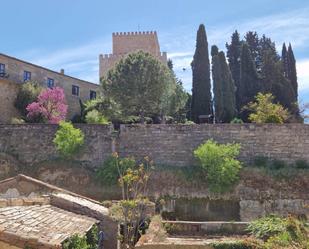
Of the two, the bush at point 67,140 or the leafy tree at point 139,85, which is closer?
the bush at point 67,140

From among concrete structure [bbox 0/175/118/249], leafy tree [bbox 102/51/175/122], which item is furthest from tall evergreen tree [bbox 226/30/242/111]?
concrete structure [bbox 0/175/118/249]

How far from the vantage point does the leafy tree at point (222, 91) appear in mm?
38344

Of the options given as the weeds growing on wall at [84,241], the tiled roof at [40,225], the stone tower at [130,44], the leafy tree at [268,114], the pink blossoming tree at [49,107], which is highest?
the stone tower at [130,44]

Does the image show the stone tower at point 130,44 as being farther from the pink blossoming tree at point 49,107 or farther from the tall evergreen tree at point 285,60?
the pink blossoming tree at point 49,107

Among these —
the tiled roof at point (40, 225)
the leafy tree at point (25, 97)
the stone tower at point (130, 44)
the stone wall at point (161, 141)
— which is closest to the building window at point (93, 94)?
the stone tower at point (130, 44)

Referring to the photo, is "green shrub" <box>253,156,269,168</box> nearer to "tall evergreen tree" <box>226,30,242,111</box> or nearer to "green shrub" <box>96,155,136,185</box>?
"green shrub" <box>96,155,136,185</box>

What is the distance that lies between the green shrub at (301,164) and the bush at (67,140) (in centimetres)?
1256

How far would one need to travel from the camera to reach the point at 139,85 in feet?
113

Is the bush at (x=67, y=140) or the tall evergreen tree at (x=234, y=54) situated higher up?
the tall evergreen tree at (x=234, y=54)

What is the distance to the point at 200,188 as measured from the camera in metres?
25.8

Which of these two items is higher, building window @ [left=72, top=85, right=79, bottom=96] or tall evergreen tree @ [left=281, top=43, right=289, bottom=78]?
tall evergreen tree @ [left=281, top=43, right=289, bottom=78]

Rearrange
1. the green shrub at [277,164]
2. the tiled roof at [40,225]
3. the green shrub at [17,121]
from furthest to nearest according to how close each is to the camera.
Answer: the green shrub at [17,121], the green shrub at [277,164], the tiled roof at [40,225]

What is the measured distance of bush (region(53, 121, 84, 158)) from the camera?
89.5 feet

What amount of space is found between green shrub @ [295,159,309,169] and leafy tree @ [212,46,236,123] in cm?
1118
